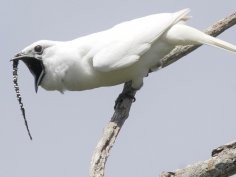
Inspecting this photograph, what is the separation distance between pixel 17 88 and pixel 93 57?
0.75 meters

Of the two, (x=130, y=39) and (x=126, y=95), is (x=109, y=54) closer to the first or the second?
(x=130, y=39)

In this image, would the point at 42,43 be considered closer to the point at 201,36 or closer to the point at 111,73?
the point at 111,73

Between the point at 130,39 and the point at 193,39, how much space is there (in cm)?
58

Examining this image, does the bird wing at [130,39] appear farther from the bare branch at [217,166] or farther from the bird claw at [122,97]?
the bare branch at [217,166]

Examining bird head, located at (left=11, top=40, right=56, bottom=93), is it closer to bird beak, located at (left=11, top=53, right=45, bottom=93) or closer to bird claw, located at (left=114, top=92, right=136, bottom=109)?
bird beak, located at (left=11, top=53, right=45, bottom=93)

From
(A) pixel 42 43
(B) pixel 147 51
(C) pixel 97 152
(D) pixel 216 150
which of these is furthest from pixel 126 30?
(D) pixel 216 150

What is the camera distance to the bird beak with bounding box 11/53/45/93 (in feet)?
22.9

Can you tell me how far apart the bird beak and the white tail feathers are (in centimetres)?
121

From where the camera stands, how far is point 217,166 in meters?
5.05

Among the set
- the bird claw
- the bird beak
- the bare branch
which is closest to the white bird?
the bird beak

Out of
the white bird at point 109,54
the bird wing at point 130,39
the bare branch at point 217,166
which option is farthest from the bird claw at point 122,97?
the bare branch at point 217,166

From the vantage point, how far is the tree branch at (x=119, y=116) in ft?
19.5

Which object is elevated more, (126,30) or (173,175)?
(126,30)

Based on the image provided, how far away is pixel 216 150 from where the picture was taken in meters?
5.09
